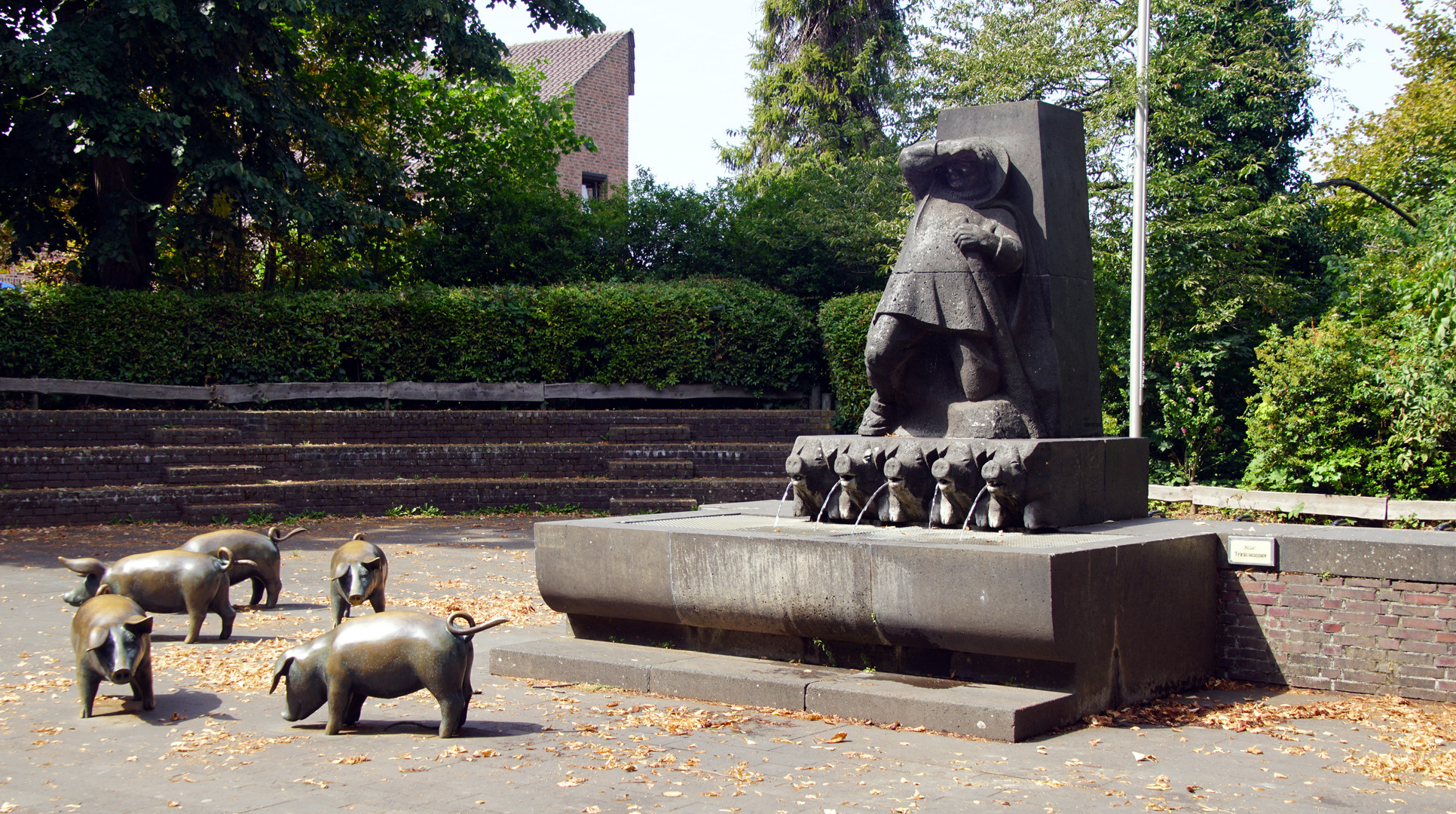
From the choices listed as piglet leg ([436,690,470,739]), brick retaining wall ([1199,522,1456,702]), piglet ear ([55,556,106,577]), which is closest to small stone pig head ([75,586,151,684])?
piglet ear ([55,556,106,577])

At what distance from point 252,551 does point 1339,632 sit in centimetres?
725

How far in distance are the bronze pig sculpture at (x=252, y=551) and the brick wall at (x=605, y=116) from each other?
1152 inches

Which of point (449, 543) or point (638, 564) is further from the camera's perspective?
point (449, 543)

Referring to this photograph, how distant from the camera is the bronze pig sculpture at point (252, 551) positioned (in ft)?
28.4

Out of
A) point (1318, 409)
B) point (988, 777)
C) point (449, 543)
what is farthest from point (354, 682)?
point (1318, 409)

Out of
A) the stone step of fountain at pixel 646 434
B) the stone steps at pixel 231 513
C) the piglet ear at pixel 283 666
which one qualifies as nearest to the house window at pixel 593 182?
the stone step of fountain at pixel 646 434

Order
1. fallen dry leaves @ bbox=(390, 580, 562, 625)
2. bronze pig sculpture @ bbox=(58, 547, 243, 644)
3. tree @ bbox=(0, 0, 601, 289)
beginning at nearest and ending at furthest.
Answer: bronze pig sculpture @ bbox=(58, 547, 243, 644) < fallen dry leaves @ bbox=(390, 580, 562, 625) < tree @ bbox=(0, 0, 601, 289)

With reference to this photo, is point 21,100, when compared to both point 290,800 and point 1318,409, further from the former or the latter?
point 1318,409

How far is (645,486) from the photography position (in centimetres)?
1695

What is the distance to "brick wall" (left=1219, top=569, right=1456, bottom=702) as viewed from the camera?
6523 millimetres

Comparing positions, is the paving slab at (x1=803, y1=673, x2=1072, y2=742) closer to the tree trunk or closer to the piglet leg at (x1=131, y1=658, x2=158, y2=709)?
the piglet leg at (x1=131, y1=658, x2=158, y2=709)

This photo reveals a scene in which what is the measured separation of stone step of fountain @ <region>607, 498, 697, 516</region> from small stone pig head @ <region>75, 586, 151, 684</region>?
422 inches

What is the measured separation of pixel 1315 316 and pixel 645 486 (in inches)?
448

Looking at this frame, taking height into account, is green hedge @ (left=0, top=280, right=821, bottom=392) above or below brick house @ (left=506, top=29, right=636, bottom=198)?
below
